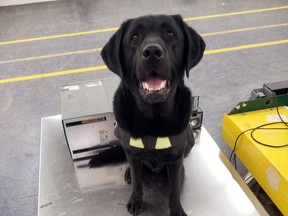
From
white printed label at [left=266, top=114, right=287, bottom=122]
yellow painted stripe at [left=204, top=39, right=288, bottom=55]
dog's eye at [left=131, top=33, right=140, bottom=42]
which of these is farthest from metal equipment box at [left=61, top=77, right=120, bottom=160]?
yellow painted stripe at [left=204, top=39, right=288, bottom=55]

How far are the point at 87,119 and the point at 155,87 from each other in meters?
0.46

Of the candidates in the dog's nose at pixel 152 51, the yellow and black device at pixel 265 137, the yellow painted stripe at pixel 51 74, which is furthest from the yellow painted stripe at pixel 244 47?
the dog's nose at pixel 152 51

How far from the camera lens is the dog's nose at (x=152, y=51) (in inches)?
33.7

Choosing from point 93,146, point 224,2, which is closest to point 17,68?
point 93,146

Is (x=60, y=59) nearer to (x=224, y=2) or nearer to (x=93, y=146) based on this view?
(x=93, y=146)

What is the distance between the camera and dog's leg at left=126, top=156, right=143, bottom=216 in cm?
114

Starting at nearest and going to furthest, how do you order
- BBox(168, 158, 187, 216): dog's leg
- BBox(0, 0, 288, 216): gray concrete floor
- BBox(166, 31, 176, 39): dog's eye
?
BBox(166, 31, 176, 39): dog's eye < BBox(168, 158, 187, 216): dog's leg < BBox(0, 0, 288, 216): gray concrete floor

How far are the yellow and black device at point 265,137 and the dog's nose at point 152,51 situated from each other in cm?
75

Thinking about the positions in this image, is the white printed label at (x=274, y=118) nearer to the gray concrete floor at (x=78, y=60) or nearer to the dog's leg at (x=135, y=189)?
the gray concrete floor at (x=78, y=60)

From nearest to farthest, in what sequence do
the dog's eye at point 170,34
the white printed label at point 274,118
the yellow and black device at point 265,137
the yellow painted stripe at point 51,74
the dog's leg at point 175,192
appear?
the dog's eye at point 170,34 → the dog's leg at point 175,192 → the yellow and black device at point 265,137 → the white printed label at point 274,118 → the yellow painted stripe at point 51,74

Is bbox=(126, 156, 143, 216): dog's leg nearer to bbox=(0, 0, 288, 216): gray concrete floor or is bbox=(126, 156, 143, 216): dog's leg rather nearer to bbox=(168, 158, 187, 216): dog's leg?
bbox=(168, 158, 187, 216): dog's leg

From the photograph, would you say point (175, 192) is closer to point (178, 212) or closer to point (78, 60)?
point (178, 212)

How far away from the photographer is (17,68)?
2758 mm

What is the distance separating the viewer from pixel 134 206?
1.17 meters
